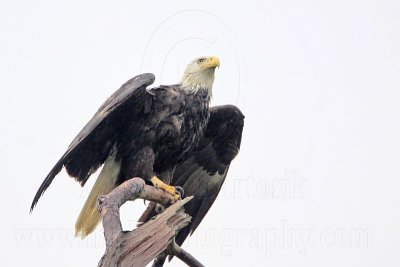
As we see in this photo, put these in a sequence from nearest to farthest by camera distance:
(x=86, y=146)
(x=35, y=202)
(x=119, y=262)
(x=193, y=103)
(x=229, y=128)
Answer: (x=119, y=262), (x=35, y=202), (x=86, y=146), (x=193, y=103), (x=229, y=128)

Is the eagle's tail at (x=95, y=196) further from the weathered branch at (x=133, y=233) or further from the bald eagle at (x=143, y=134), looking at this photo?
the weathered branch at (x=133, y=233)

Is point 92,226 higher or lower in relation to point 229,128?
lower

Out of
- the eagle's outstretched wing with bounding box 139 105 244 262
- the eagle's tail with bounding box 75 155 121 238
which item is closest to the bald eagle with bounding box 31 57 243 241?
the eagle's tail with bounding box 75 155 121 238

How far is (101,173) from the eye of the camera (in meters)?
7.89

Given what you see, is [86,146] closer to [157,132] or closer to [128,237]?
[157,132]

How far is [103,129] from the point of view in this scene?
764cm

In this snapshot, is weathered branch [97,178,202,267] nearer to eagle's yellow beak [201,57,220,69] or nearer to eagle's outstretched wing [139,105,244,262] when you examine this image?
eagle's yellow beak [201,57,220,69]

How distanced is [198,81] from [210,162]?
1388 millimetres

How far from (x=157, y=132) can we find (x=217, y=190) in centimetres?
179

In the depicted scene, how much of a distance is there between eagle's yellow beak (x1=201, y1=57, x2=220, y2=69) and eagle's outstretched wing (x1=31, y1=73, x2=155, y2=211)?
3.22 feet

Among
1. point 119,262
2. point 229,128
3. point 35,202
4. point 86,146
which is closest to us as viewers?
point 119,262

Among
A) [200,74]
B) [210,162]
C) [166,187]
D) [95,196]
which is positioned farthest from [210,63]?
[95,196]

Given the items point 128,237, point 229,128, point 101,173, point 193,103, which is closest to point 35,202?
point 128,237

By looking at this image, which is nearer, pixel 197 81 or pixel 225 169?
pixel 197 81
